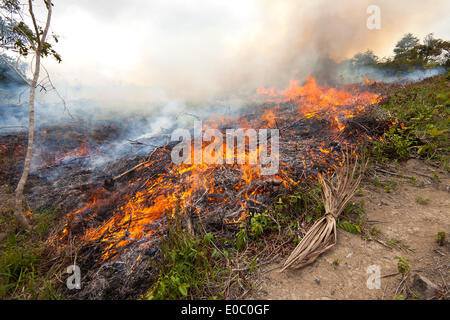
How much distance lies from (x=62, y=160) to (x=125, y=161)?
2.32m

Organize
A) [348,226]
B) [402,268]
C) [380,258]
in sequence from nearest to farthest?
[402,268] → [380,258] → [348,226]

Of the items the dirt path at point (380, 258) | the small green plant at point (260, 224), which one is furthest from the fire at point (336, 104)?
the small green plant at point (260, 224)

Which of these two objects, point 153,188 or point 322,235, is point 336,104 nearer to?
point 322,235

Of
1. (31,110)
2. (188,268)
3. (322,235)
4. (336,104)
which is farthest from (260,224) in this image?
(336,104)

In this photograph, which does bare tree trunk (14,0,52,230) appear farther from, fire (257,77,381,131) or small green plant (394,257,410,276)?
fire (257,77,381,131)

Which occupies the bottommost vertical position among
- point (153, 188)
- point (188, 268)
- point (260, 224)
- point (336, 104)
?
point (188, 268)

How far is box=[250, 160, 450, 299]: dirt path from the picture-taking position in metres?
1.95

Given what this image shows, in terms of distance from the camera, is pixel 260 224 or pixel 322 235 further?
pixel 260 224

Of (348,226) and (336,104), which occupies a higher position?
(336,104)

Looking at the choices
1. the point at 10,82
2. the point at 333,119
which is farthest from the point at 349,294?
the point at 10,82

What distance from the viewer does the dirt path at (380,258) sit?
1.95m

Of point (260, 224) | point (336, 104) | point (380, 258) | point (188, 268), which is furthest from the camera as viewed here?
point (336, 104)

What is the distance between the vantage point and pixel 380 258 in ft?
7.24
